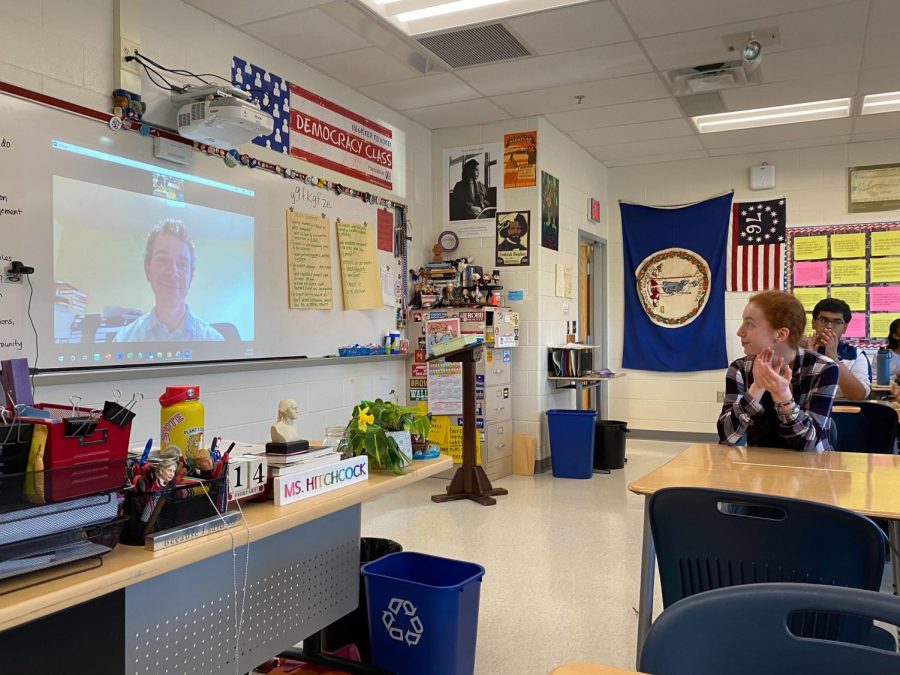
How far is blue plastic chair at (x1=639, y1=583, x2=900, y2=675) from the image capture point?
2.71ft

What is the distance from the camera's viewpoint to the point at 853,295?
686 centimetres

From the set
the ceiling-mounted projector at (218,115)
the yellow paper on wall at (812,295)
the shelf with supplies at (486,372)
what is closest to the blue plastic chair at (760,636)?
the ceiling-mounted projector at (218,115)

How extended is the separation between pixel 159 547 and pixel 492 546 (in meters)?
2.78

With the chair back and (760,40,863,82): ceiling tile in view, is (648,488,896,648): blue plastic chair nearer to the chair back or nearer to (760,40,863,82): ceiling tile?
the chair back

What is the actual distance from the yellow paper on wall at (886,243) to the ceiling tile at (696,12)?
3543 millimetres

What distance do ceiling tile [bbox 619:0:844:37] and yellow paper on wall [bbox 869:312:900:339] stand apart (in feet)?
12.5

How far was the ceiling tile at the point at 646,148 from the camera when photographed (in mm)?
6770

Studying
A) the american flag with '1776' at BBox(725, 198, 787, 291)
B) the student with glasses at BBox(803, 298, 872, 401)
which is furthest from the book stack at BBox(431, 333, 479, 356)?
the american flag with '1776' at BBox(725, 198, 787, 291)

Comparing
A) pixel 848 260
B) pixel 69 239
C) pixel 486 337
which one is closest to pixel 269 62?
pixel 69 239

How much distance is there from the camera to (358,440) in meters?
2.14

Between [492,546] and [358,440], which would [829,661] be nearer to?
[358,440]

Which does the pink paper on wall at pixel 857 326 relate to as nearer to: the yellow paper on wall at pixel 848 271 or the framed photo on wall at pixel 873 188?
the yellow paper on wall at pixel 848 271

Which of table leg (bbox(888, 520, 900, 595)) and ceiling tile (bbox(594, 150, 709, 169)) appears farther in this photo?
ceiling tile (bbox(594, 150, 709, 169))

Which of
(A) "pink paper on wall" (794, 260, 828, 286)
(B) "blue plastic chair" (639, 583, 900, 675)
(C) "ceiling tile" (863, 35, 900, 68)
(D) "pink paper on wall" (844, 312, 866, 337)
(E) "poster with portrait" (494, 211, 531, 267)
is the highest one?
(C) "ceiling tile" (863, 35, 900, 68)
